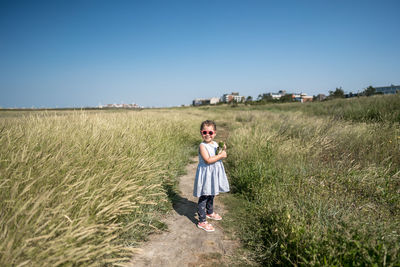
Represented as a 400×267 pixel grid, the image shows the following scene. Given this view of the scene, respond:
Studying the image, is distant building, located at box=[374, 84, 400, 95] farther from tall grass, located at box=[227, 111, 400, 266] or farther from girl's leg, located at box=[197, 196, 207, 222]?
girl's leg, located at box=[197, 196, 207, 222]

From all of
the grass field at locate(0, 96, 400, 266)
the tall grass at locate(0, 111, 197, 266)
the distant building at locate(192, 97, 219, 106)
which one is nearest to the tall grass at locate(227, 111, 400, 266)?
the grass field at locate(0, 96, 400, 266)

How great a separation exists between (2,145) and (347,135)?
721cm

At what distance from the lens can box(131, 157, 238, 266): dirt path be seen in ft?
6.95

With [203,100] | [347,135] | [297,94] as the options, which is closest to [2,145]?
[347,135]

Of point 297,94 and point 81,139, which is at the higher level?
point 297,94

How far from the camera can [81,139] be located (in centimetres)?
301

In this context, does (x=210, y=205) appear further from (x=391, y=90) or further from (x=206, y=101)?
(x=206, y=101)

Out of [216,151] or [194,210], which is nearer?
[216,151]

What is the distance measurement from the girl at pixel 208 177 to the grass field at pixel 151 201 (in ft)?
1.49

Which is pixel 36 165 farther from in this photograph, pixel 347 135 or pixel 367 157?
pixel 347 135

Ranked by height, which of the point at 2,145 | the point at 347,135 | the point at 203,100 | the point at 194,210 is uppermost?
the point at 203,100

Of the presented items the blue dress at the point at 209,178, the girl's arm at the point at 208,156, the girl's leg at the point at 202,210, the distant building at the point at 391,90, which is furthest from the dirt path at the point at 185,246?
the distant building at the point at 391,90

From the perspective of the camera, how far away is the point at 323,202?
256cm

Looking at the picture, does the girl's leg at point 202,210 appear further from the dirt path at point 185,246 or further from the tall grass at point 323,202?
the tall grass at point 323,202
